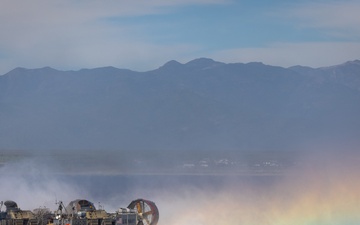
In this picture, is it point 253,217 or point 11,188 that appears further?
point 11,188

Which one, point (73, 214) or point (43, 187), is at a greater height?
point (43, 187)

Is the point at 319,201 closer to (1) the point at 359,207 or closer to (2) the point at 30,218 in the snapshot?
(1) the point at 359,207

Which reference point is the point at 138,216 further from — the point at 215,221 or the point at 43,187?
the point at 43,187

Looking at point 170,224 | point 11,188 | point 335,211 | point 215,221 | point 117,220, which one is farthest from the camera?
point 11,188

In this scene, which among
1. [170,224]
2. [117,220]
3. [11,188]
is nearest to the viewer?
[117,220]

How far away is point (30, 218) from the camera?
412 ft

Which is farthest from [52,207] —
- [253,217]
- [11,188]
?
[253,217]

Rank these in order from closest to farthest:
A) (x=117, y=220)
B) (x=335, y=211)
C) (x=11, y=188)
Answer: (x=117, y=220) < (x=335, y=211) < (x=11, y=188)

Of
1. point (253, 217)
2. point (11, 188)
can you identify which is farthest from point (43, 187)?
point (253, 217)

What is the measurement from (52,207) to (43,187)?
26.5 metres

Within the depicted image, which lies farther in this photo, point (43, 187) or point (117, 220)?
point (43, 187)

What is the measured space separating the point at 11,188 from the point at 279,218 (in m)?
49.6

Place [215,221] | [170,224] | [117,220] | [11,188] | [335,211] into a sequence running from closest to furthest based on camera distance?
[117,220]
[170,224]
[215,221]
[335,211]
[11,188]

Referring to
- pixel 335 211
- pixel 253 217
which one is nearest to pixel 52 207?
pixel 253 217
